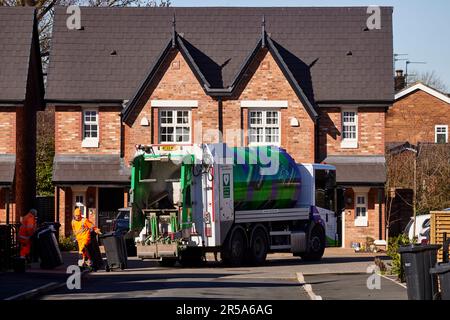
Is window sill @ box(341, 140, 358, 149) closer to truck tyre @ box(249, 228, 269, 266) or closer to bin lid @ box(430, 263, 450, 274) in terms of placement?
truck tyre @ box(249, 228, 269, 266)

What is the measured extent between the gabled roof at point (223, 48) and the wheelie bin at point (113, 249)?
15.5m

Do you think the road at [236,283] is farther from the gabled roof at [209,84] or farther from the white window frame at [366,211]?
the gabled roof at [209,84]

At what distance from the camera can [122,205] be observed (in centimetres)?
4722

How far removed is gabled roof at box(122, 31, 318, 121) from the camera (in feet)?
149

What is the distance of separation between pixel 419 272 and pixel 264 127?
26.3 meters

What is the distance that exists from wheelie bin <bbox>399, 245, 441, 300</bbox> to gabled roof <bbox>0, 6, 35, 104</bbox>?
2692 centimetres

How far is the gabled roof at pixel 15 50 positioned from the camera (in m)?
44.9

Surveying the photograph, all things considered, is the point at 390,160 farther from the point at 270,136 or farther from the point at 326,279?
the point at 326,279

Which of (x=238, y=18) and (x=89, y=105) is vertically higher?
(x=238, y=18)

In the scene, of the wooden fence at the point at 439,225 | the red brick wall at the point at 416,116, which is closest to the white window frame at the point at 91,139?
the wooden fence at the point at 439,225

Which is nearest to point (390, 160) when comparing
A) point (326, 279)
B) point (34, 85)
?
point (34, 85)

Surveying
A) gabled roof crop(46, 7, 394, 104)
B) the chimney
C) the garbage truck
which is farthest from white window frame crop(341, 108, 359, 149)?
the chimney
